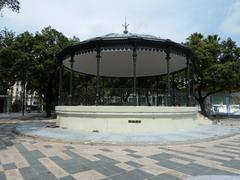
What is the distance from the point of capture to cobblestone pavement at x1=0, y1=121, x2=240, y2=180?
592cm

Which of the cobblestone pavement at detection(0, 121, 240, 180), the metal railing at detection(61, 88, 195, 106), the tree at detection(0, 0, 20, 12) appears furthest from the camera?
the metal railing at detection(61, 88, 195, 106)

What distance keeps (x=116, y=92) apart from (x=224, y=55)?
1849cm

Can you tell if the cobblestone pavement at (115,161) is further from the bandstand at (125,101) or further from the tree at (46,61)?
the tree at (46,61)

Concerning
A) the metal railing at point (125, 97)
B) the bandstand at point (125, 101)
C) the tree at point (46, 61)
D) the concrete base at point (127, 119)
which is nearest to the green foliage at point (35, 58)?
the tree at point (46, 61)

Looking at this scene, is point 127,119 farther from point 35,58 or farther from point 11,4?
point 35,58

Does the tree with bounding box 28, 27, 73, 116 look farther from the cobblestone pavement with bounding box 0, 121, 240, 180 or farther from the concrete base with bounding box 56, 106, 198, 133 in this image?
the cobblestone pavement with bounding box 0, 121, 240, 180

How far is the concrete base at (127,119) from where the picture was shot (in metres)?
12.8

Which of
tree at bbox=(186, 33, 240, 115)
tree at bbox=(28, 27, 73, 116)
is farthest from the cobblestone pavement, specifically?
tree at bbox=(186, 33, 240, 115)

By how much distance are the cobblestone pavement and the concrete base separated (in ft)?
10.6

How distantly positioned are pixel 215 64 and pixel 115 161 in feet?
75.6

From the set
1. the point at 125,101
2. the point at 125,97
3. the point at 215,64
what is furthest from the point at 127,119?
the point at 215,64

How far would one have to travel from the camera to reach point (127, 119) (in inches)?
507

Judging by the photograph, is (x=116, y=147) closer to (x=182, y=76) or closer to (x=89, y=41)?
(x=89, y=41)

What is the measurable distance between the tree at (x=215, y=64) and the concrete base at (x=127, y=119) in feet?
44.8
